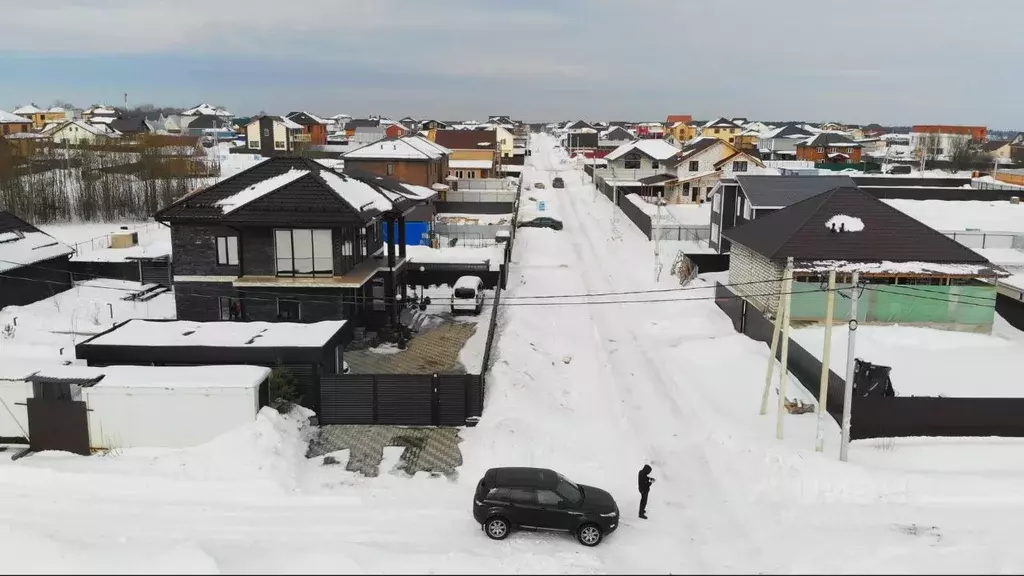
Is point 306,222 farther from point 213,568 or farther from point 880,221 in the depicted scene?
point 880,221

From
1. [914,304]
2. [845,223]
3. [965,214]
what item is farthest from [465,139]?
[914,304]

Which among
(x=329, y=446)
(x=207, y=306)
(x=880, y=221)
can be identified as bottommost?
(x=329, y=446)

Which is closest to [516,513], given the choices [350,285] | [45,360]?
[350,285]

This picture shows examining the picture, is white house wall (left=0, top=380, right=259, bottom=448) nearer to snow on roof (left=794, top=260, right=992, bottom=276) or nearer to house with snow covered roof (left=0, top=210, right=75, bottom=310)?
house with snow covered roof (left=0, top=210, right=75, bottom=310)

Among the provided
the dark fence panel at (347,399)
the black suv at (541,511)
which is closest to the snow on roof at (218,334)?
the dark fence panel at (347,399)

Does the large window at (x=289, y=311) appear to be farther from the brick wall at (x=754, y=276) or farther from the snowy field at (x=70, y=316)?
the brick wall at (x=754, y=276)

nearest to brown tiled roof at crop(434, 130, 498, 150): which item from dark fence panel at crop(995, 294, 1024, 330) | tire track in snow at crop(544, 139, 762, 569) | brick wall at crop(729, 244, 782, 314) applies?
tire track in snow at crop(544, 139, 762, 569)
